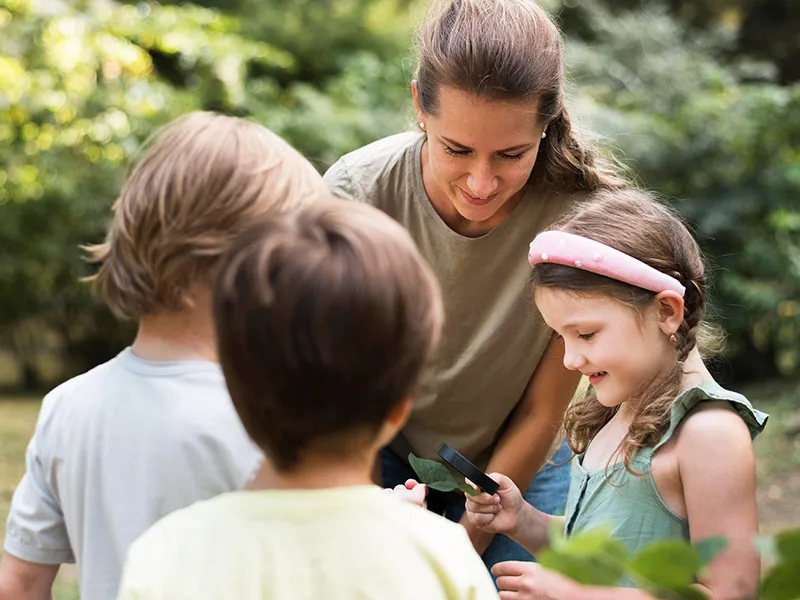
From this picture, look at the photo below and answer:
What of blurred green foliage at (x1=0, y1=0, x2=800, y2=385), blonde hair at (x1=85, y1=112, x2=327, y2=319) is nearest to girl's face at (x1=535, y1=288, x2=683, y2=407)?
blonde hair at (x1=85, y1=112, x2=327, y2=319)

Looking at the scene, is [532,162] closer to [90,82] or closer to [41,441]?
[41,441]

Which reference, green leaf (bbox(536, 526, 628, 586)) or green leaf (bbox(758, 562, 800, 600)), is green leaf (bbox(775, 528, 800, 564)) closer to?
green leaf (bbox(758, 562, 800, 600))

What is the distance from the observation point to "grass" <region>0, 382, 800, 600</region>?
616cm

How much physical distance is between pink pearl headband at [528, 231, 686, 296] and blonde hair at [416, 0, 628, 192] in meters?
0.40

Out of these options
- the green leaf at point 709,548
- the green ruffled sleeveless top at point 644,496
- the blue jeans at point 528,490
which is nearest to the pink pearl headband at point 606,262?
the green ruffled sleeveless top at point 644,496

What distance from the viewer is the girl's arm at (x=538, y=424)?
2746 mm

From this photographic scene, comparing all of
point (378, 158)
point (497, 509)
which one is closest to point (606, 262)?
point (497, 509)

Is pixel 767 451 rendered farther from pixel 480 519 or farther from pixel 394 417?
pixel 394 417

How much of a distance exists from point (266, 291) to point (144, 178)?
1.92 ft

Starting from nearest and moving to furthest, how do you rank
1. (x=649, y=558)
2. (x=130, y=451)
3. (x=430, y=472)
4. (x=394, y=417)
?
(x=649, y=558)
(x=394, y=417)
(x=130, y=451)
(x=430, y=472)

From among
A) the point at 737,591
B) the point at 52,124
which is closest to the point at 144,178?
the point at 737,591

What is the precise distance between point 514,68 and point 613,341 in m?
0.66

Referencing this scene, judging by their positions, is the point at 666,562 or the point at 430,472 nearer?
the point at 666,562

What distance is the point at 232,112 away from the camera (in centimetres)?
938
